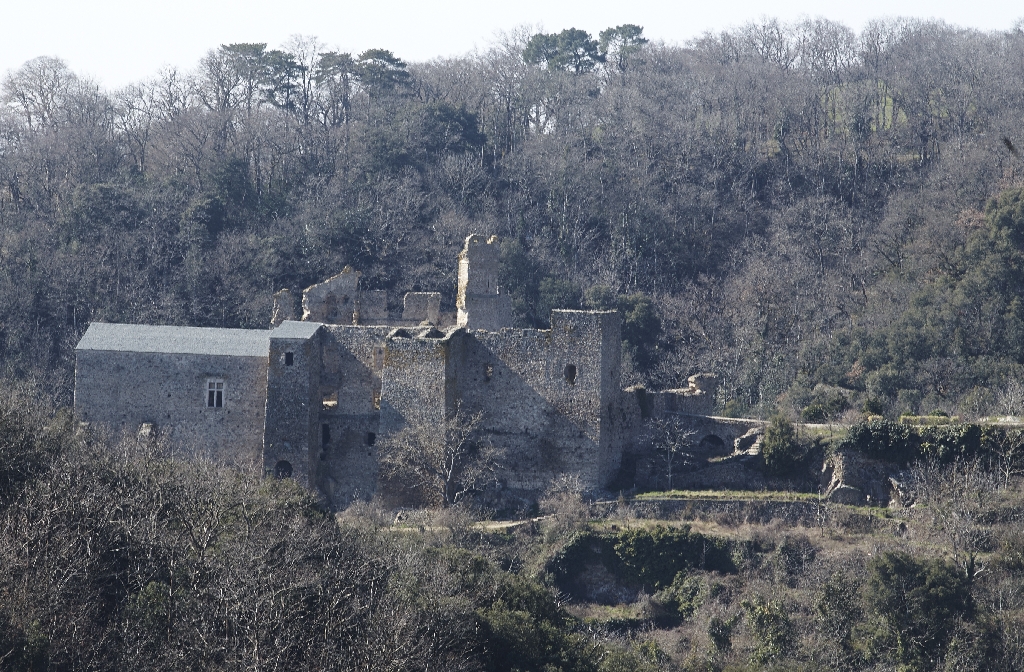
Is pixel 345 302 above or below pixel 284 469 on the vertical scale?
above

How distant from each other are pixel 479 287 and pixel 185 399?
333 inches

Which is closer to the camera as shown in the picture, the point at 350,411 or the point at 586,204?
the point at 350,411

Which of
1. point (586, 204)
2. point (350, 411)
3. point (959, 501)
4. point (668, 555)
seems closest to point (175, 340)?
point (350, 411)

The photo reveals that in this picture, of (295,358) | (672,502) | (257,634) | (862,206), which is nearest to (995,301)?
A: (862,206)

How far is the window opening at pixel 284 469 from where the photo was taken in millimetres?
42469

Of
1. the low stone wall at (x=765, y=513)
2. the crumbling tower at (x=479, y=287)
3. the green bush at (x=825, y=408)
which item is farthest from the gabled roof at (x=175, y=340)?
the green bush at (x=825, y=408)

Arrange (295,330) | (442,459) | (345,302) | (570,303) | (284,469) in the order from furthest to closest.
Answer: (570,303) → (345,302) → (295,330) → (284,469) → (442,459)

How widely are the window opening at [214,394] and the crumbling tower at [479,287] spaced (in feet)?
23.2

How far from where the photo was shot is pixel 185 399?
43.0m

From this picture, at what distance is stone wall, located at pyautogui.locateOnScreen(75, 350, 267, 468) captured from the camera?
1686 inches

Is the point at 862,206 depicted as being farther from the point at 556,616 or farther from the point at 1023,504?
the point at 556,616

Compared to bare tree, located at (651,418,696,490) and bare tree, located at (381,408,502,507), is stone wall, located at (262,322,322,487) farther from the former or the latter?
bare tree, located at (651,418,696,490)

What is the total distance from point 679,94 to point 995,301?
71.4 feet

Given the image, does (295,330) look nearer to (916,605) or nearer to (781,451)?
(781,451)
